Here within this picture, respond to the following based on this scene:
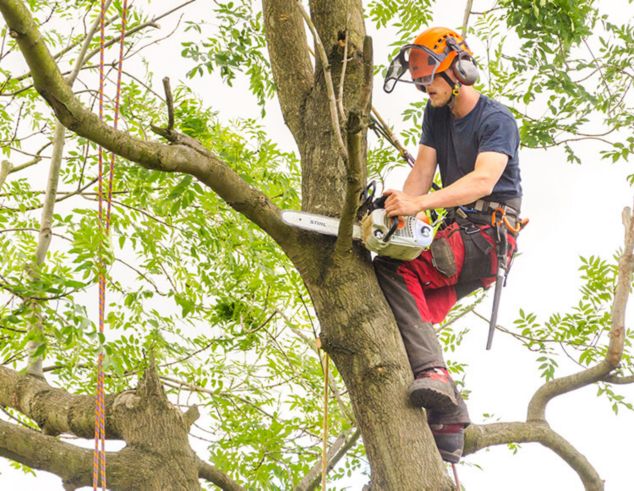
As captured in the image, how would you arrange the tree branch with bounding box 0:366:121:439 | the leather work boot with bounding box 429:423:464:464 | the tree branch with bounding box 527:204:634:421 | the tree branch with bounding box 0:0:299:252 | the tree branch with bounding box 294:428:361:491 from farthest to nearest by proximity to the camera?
the tree branch with bounding box 294:428:361:491 < the tree branch with bounding box 0:366:121:439 < the tree branch with bounding box 527:204:634:421 < the leather work boot with bounding box 429:423:464:464 < the tree branch with bounding box 0:0:299:252

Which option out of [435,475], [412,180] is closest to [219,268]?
[412,180]

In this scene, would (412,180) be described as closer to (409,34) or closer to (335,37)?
(335,37)

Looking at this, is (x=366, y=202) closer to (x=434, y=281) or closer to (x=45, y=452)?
(x=434, y=281)

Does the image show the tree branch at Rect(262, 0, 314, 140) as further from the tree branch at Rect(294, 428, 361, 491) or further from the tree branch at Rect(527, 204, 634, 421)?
the tree branch at Rect(294, 428, 361, 491)

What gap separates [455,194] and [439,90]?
67 centimetres

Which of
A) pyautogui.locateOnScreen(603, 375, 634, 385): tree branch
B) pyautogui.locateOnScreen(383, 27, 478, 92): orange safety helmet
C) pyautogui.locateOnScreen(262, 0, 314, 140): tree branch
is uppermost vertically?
pyautogui.locateOnScreen(262, 0, 314, 140): tree branch

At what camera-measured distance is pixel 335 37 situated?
3.71 metres

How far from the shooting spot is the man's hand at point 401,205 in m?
3.08

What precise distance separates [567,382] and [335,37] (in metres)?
2.26

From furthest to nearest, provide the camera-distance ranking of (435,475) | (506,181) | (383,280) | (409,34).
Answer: (409,34) < (506,181) < (383,280) < (435,475)

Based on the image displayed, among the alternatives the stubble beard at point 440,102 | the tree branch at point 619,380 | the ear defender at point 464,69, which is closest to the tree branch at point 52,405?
the stubble beard at point 440,102

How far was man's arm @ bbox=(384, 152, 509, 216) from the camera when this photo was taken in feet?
10.1

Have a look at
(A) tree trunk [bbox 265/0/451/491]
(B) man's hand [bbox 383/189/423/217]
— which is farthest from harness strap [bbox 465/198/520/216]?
(A) tree trunk [bbox 265/0/451/491]

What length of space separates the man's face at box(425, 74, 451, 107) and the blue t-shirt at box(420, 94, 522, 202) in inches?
3.8
